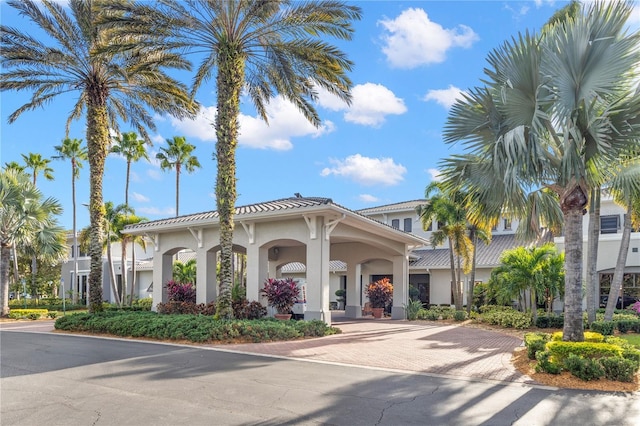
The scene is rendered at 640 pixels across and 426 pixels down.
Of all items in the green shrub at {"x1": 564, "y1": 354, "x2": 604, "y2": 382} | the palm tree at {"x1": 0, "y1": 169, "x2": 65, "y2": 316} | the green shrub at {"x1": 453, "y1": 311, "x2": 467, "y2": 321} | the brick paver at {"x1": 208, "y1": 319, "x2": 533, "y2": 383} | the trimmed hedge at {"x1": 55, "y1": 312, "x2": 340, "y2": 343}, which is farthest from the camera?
the palm tree at {"x1": 0, "y1": 169, "x2": 65, "y2": 316}

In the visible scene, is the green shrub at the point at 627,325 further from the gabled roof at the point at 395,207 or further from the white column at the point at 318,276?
the gabled roof at the point at 395,207

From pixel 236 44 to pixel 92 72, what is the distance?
741 cm

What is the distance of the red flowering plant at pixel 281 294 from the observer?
60.3ft

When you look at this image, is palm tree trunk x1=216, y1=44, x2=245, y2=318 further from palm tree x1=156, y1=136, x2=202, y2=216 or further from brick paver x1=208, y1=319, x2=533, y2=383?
palm tree x1=156, y1=136, x2=202, y2=216

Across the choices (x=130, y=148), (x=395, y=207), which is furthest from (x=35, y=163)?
(x=395, y=207)

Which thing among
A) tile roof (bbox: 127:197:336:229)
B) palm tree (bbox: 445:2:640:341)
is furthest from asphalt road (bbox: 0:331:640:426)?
tile roof (bbox: 127:197:336:229)

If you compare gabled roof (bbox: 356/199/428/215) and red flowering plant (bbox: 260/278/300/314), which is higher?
Result: gabled roof (bbox: 356/199/428/215)

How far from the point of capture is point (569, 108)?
10312 mm

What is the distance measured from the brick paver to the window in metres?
12.8

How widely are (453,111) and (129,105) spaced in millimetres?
16566

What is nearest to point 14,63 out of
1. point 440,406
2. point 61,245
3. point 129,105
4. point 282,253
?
point 129,105

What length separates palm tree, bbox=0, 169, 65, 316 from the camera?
27562mm

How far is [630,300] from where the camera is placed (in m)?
24.7

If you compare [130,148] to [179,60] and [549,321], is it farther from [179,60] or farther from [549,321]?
[549,321]
